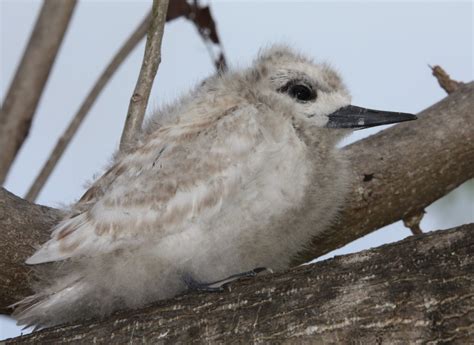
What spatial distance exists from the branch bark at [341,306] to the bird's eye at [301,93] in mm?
547

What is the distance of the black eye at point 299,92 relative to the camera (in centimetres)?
276

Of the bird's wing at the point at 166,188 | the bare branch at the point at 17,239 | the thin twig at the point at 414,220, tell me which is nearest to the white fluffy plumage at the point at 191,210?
the bird's wing at the point at 166,188

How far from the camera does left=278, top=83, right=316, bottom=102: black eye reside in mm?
2758

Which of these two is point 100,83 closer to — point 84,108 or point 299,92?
point 84,108

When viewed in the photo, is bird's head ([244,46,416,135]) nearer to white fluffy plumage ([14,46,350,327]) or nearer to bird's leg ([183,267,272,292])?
white fluffy plumage ([14,46,350,327])

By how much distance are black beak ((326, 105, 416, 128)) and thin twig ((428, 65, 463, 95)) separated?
4.03ft

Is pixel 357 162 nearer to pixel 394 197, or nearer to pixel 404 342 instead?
pixel 394 197

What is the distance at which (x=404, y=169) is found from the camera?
3.59 meters

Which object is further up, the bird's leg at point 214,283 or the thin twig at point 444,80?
the thin twig at point 444,80

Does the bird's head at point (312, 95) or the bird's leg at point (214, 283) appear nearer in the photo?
the bird's leg at point (214, 283)

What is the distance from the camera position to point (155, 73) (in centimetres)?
321

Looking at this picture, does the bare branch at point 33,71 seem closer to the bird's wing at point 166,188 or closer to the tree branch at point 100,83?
the tree branch at point 100,83

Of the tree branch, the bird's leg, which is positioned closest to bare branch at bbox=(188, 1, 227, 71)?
the tree branch

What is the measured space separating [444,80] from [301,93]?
1.39 meters
